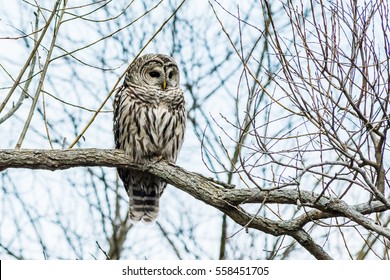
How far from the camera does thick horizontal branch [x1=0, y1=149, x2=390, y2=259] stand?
5453 mm

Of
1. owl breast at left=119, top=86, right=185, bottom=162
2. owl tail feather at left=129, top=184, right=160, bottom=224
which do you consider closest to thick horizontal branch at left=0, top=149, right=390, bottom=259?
owl breast at left=119, top=86, right=185, bottom=162

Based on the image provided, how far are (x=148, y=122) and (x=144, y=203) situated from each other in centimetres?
86

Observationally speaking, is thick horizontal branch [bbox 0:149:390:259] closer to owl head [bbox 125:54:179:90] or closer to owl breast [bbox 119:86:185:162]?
owl breast [bbox 119:86:185:162]

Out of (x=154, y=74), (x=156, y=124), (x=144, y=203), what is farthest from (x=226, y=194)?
(x=154, y=74)

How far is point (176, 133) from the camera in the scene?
7.38m

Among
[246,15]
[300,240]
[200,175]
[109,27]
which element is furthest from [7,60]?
[300,240]

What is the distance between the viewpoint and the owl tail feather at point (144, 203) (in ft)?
24.9

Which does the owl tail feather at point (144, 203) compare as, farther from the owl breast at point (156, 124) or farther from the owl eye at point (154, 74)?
the owl eye at point (154, 74)

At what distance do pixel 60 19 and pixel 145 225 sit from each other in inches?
96.4

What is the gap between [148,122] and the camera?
7.25m

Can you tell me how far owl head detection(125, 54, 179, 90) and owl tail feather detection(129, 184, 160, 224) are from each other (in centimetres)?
98

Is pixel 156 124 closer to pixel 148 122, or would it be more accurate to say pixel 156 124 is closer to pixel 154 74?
pixel 148 122

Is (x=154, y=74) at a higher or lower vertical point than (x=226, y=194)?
higher

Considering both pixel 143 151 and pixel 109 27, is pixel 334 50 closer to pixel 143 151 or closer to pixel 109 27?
pixel 143 151
